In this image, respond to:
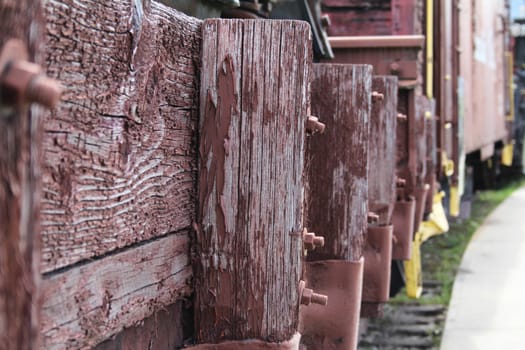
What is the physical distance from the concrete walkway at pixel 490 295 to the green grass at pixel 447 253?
0.17 metres

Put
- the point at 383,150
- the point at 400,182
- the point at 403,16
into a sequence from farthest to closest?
the point at 403,16
the point at 400,182
the point at 383,150

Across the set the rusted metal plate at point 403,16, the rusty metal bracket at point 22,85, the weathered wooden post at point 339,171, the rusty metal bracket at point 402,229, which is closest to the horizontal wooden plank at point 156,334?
Answer: the rusty metal bracket at point 22,85

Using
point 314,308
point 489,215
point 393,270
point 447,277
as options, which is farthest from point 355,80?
point 489,215

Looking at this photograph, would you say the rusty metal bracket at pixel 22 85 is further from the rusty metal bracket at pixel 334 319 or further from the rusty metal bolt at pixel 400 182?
the rusty metal bolt at pixel 400 182

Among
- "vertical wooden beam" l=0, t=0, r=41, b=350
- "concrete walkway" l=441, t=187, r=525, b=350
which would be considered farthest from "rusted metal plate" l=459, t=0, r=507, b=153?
"vertical wooden beam" l=0, t=0, r=41, b=350

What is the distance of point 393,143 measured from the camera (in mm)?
3748

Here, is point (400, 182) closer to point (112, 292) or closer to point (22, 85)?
point (112, 292)

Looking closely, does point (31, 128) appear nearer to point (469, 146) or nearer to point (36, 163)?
point (36, 163)

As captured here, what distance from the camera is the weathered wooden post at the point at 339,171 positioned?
262 centimetres

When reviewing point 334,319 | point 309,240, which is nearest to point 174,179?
point 309,240

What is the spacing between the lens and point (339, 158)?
2664 mm

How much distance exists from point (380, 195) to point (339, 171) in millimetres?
1090

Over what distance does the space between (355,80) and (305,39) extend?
1.02 meters

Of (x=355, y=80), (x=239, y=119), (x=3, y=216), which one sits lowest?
(x=3, y=216)
